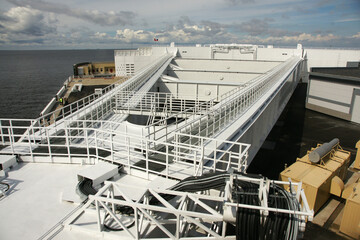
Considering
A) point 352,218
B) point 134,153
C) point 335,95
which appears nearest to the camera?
point 134,153

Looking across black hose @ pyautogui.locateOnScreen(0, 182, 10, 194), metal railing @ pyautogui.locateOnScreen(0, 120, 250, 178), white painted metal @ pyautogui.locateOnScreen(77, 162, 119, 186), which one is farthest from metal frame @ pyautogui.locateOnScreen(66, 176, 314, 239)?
black hose @ pyautogui.locateOnScreen(0, 182, 10, 194)

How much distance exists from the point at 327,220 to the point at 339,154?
4127 millimetres

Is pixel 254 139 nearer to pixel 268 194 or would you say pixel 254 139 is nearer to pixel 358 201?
pixel 358 201

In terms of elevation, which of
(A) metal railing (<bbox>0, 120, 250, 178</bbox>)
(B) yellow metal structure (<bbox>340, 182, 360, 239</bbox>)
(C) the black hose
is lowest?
(B) yellow metal structure (<bbox>340, 182, 360, 239</bbox>)

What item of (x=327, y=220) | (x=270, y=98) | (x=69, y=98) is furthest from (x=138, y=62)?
(x=327, y=220)

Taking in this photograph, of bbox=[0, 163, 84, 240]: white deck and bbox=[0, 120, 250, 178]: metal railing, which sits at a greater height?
bbox=[0, 120, 250, 178]: metal railing

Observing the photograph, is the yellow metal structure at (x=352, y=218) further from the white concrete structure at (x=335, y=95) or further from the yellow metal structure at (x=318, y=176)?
the white concrete structure at (x=335, y=95)

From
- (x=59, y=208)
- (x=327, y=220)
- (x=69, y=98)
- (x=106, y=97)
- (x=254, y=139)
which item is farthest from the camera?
(x=69, y=98)

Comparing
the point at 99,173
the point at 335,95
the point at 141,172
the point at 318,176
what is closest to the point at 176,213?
the point at 141,172

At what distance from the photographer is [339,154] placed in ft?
43.7

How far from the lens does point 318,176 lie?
11305 mm

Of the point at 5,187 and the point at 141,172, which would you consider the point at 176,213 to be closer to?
the point at 141,172

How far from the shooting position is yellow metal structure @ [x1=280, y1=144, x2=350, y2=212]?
419 inches

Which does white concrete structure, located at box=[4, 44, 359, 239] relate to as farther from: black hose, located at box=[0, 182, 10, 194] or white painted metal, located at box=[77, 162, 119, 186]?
black hose, located at box=[0, 182, 10, 194]
